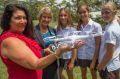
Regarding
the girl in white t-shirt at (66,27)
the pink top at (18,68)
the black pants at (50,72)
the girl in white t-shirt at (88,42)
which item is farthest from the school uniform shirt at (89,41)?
the pink top at (18,68)

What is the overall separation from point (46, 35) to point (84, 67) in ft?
3.42

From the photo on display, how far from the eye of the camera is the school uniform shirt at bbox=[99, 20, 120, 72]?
3225 mm

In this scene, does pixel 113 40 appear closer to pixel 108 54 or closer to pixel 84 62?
pixel 108 54

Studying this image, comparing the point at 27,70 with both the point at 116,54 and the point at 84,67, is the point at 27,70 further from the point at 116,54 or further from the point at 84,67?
the point at 84,67

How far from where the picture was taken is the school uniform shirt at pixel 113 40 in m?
3.22

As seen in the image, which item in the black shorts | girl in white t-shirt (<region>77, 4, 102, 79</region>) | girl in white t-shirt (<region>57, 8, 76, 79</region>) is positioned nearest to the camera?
girl in white t-shirt (<region>77, 4, 102, 79</region>)

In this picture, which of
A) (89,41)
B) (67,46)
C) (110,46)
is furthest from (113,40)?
(89,41)

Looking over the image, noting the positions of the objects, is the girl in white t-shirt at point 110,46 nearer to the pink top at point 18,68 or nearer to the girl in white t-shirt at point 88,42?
the girl in white t-shirt at point 88,42

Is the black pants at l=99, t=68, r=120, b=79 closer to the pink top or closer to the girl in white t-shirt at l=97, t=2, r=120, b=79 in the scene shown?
the girl in white t-shirt at l=97, t=2, r=120, b=79

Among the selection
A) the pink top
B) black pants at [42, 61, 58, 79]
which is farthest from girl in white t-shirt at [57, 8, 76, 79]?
the pink top

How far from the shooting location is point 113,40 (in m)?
3.22

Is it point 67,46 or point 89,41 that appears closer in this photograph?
point 67,46

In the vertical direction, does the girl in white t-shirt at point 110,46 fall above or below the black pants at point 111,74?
above

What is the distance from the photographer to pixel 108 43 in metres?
3.25
